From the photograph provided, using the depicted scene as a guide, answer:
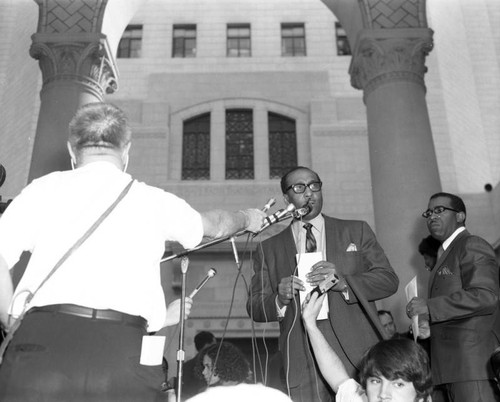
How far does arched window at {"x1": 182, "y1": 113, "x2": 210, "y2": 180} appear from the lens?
1480 cm

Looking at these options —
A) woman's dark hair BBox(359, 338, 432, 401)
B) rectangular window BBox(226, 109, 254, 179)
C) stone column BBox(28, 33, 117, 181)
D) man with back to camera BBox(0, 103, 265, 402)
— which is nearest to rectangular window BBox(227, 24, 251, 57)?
rectangular window BBox(226, 109, 254, 179)

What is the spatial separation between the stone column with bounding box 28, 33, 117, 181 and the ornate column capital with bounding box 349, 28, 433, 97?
3.50 m

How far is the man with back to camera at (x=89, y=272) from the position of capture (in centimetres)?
204

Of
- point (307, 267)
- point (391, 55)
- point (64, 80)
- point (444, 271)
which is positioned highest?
point (391, 55)

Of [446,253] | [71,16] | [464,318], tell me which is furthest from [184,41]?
[464,318]

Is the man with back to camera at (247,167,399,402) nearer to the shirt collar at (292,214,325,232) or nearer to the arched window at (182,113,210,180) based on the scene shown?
the shirt collar at (292,214,325,232)

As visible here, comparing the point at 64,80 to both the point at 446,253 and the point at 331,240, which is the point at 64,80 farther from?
the point at 446,253

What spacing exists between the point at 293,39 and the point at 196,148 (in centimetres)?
399

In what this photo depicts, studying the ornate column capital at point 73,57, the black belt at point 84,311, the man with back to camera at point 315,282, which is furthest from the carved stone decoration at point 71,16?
the black belt at point 84,311

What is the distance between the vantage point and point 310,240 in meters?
4.04

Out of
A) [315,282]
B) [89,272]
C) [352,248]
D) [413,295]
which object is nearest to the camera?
[89,272]

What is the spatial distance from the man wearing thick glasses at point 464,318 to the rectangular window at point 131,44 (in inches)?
514

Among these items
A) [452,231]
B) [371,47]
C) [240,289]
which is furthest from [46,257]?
[240,289]

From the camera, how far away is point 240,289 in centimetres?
1306
